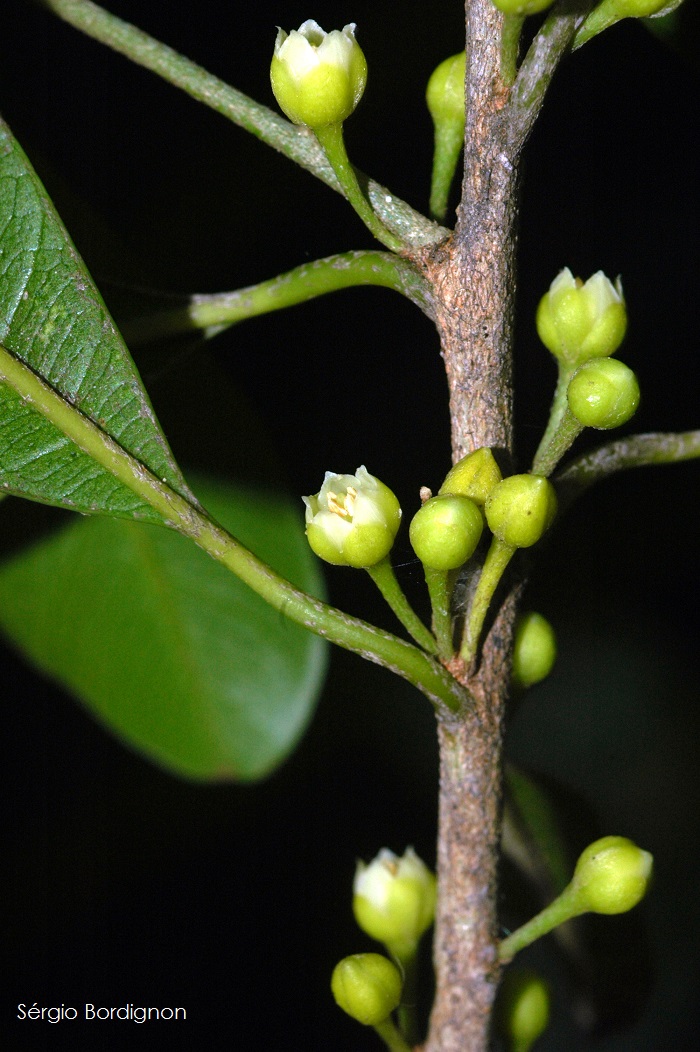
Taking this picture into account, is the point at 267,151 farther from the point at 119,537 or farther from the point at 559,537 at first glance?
the point at 559,537

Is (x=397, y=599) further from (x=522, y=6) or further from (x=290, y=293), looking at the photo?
(x=522, y=6)

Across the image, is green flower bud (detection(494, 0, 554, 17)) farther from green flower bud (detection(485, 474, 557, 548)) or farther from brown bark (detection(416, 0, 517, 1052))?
green flower bud (detection(485, 474, 557, 548))

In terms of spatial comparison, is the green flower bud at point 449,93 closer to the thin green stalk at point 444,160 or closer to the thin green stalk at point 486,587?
the thin green stalk at point 444,160

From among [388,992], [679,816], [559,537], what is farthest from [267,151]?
[679,816]

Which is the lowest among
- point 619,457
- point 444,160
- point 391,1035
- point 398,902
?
point 391,1035

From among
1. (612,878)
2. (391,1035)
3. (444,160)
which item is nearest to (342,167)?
(444,160)

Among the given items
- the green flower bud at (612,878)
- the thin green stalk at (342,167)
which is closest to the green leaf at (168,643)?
the green flower bud at (612,878)

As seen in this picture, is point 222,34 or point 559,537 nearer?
point 222,34
